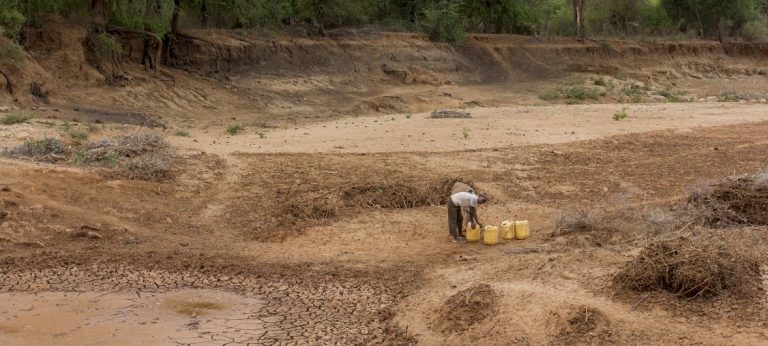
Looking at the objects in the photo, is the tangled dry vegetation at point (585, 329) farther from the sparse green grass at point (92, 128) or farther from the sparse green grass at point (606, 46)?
the sparse green grass at point (606, 46)

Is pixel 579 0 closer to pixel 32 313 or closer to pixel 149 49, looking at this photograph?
pixel 149 49

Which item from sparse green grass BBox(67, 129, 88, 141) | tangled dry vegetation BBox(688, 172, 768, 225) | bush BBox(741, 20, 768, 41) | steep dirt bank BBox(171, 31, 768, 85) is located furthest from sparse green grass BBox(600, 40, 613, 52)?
tangled dry vegetation BBox(688, 172, 768, 225)

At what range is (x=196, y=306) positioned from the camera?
8797mm

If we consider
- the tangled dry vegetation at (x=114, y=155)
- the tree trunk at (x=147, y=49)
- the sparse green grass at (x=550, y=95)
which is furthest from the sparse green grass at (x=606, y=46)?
the tangled dry vegetation at (x=114, y=155)

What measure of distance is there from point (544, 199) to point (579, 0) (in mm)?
28819

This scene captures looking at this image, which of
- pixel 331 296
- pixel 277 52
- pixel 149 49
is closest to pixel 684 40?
pixel 277 52

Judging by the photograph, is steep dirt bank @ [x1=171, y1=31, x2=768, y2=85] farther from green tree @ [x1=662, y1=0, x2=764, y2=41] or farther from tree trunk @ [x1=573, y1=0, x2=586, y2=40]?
green tree @ [x1=662, y1=0, x2=764, y2=41]

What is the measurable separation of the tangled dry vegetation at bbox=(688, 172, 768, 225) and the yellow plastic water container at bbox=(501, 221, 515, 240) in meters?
2.35

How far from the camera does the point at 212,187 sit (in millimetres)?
13734

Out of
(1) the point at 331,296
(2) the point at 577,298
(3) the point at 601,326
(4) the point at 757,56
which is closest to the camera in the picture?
(3) the point at 601,326

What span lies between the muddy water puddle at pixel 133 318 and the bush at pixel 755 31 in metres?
46.5

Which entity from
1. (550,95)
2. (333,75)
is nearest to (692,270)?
(333,75)

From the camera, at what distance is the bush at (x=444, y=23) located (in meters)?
34.2

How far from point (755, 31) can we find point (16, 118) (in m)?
44.3
